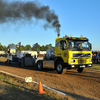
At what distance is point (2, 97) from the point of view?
5109 millimetres

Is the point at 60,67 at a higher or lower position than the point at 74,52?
lower

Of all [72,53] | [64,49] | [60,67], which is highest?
[64,49]

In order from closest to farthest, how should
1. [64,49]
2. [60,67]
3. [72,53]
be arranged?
1. [72,53]
2. [64,49]
3. [60,67]

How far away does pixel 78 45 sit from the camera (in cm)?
1052

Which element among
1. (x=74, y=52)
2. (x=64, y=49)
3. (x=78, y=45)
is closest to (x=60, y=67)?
(x=64, y=49)

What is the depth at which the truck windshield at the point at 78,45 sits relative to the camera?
406 inches

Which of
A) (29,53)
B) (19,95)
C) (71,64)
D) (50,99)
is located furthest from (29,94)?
(29,53)

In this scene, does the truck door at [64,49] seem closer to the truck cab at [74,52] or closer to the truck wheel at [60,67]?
the truck cab at [74,52]

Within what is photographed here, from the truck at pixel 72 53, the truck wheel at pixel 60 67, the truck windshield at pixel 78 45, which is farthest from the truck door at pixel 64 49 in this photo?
the truck wheel at pixel 60 67

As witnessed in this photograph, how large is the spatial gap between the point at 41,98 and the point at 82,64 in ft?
20.5

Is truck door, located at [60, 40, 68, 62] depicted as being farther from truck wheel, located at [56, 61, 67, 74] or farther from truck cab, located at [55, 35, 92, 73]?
truck wheel, located at [56, 61, 67, 74]

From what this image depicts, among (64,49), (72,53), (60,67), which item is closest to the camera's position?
(72,53)

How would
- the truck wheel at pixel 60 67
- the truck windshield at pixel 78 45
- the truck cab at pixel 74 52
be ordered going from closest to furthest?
the truck cab at pixel 74 52 < the truck windshield at pixel 78 45 < the truck wheel at pixel 60 67

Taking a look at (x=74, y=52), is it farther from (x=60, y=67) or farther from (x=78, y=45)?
(x=60, y=67)
